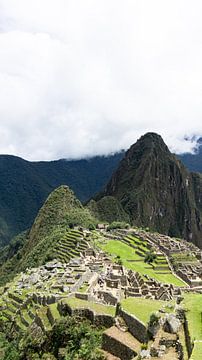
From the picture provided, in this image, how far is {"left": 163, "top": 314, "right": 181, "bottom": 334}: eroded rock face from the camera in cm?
1353

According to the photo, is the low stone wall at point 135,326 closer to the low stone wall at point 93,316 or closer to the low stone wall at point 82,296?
the low stone wall at point 93,316

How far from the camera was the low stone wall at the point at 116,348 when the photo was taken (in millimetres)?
15242

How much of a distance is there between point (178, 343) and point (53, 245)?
→ 55362mm

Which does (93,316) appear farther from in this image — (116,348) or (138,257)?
(138,257)

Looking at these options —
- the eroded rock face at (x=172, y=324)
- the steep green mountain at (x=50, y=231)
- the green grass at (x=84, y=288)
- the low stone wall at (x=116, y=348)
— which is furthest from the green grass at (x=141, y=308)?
the steep green mountain at (x=50, y=231)

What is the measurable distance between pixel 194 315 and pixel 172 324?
0.72 m

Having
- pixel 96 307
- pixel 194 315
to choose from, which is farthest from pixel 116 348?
pixel 96 307

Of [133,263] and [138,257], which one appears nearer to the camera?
[133,263]

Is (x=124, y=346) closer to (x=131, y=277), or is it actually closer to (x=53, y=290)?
(x=53, y=290)

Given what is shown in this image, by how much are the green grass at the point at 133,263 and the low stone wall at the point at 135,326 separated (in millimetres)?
33588

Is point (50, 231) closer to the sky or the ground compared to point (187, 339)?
closer to the sky

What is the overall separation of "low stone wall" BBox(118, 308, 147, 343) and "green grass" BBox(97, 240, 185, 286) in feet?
110

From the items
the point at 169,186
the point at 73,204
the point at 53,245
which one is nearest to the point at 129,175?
the point at 169,186

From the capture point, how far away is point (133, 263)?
194 ft
